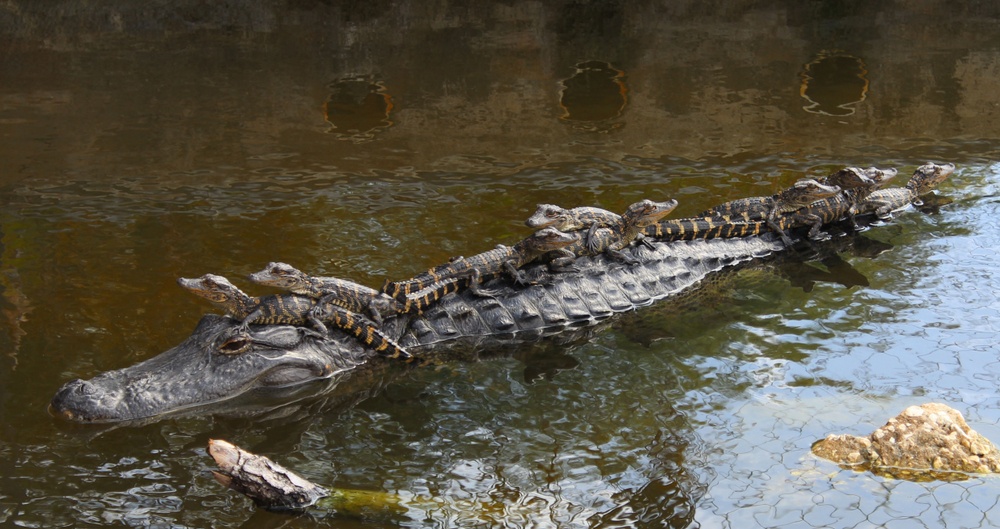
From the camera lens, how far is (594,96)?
46.5ft

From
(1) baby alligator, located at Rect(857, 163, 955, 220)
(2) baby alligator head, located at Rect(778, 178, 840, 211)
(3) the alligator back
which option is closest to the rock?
(3) the alligator back

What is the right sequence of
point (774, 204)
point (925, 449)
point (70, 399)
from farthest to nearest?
point (774, 204), point (70, 399), point (925, 449)

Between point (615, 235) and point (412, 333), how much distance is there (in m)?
2.06

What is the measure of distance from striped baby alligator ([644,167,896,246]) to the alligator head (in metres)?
3.49

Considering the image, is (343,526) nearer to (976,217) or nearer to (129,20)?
(976,217)

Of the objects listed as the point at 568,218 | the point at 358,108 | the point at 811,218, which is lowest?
the point at 811,218

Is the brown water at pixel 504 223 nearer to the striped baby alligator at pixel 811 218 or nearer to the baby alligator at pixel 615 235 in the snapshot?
the striped baby alligator at pixel 811 218

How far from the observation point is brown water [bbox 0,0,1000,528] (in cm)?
544

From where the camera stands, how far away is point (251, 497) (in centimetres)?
497

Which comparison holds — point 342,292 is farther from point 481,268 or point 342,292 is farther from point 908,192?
point 908,192

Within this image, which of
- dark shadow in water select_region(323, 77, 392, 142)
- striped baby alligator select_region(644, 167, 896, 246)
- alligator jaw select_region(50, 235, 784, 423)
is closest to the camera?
alligator jaw select_region(50, 235, 784, 423)

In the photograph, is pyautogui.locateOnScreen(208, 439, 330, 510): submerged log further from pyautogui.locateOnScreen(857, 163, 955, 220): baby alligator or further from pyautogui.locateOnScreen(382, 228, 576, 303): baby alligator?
pyautogui.locateOnScreen(857, 163, 955, 220): baby alligator

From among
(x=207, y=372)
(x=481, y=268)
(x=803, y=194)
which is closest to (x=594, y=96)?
(x=803, y=194)

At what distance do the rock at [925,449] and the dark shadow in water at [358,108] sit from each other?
26.7 ft
